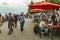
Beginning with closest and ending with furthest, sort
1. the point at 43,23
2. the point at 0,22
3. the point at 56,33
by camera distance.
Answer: the point at 43,23 → the point at 56,33 → the point at 0,22

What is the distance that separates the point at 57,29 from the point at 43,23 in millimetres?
1403

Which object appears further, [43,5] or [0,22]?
[0,22]

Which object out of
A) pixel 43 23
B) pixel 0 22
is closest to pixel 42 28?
pixel 43 23

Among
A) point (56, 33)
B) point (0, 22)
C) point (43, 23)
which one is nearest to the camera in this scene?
point (43, 23)

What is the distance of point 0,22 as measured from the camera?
952 inches

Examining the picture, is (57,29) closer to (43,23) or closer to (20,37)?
(43,23)

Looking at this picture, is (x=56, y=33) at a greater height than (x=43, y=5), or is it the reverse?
(x=43, y=5)

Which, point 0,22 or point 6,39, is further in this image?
point 0,22

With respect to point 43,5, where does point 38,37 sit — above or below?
below

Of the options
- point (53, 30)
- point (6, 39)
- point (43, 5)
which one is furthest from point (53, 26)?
point (6, 39)

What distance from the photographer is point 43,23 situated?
20.8 metres

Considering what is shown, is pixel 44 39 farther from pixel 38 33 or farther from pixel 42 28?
pixel 38 33

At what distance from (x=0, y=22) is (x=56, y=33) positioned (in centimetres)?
535

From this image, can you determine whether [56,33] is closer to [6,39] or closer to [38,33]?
[38,33]
